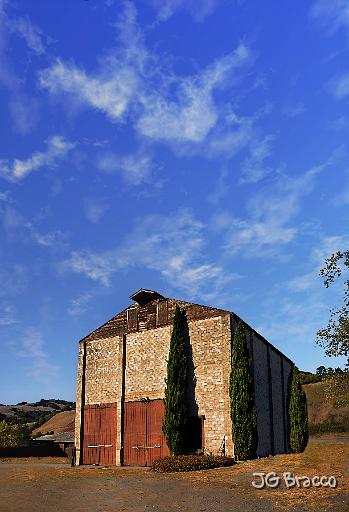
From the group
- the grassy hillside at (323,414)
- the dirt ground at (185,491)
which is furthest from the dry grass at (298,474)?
the grassy hillside at (323,414)

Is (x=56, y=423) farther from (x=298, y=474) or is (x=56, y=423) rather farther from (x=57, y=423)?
(x=298, y=474)

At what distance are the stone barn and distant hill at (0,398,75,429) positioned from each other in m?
70.8

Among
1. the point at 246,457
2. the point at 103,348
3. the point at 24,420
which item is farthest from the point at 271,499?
the point at 24,420

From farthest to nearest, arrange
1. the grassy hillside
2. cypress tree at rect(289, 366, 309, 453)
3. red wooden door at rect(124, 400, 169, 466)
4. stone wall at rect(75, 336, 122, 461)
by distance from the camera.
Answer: the grassy hillside < cypress tree at rect(289, 366, 309, 453) < stone wall at rect(75, 336, 122, 461) < red wooden door at rect(124, 400, 169, 466)

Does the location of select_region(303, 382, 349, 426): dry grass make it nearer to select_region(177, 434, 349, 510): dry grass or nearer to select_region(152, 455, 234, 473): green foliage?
select_region(152, 455, 234, 473): green foliage

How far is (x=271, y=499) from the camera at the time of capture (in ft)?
46.7

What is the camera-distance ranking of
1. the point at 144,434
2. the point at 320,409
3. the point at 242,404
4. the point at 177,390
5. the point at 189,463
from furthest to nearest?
the point at 320,409
the point at 144,434
the point at 177,390
the point at 242,404
the point at 189,463

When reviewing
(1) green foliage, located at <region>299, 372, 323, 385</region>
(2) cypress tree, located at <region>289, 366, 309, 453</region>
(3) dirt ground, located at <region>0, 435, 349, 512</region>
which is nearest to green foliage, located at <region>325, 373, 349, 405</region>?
(2) cypress tree, located at <region>289, 366, 309, 453</region>

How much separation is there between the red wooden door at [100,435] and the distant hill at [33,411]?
7029cm

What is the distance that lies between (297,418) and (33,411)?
9837 centimetres

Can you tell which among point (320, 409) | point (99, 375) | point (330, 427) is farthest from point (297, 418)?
point (320, 409)

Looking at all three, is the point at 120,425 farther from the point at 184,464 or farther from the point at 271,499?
the point at 271,499

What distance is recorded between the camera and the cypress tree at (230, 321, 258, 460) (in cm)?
2481

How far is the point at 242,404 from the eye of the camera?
998 inches
